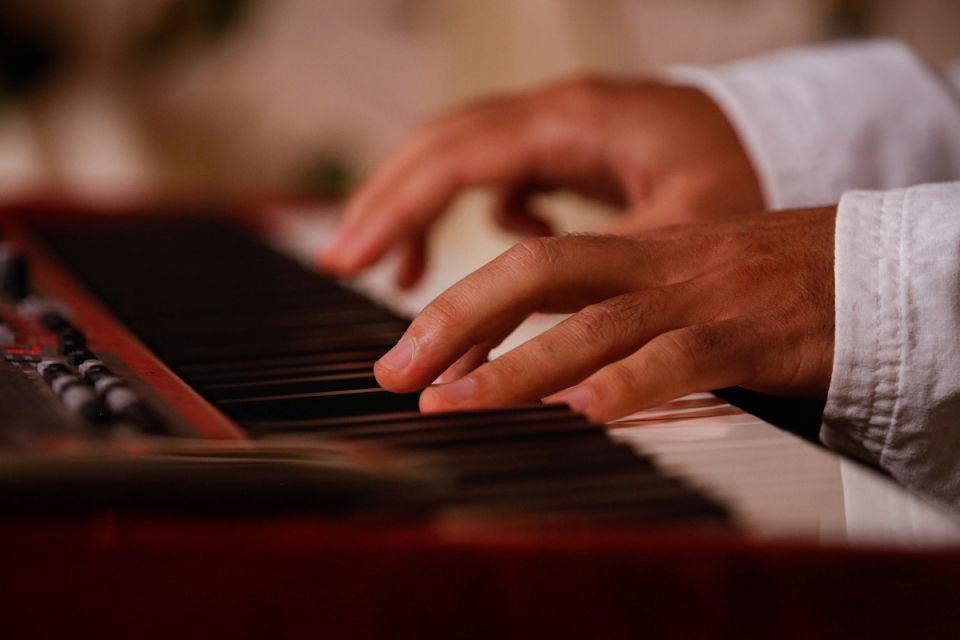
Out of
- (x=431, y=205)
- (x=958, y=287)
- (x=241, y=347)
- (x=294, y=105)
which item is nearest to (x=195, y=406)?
(x=241, y=347)

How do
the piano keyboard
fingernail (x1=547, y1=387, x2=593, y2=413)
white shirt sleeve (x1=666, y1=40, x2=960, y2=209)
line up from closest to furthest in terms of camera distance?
1. the piano keyboard
2. fingernail (x1=547, y1=387, x2=593, y2=413)
3. white shirt sleeve (x1=666, y1=40, x2=960, y2=209)

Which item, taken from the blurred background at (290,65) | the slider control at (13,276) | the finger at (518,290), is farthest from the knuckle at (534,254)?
the blurred background at (290,65)

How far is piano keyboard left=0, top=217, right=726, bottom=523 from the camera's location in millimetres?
341

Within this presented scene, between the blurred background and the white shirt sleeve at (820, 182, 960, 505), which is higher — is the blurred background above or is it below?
above

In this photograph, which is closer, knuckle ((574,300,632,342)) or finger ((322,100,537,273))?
knuckle ((574,300,632,342))

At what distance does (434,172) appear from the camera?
1.14 metres

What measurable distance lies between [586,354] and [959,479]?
0.23 meters

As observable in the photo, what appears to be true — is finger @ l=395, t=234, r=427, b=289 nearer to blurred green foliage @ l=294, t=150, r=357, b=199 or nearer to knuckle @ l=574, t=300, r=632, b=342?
knuckle @ l=574, t=300, r=632, b=342

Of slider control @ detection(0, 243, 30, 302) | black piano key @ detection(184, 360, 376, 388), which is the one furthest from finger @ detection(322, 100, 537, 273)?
black piano key @ detection(184, 360, 376, 388)

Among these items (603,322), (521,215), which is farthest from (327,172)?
(603,322)

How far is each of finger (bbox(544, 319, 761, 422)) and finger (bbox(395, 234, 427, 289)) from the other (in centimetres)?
56

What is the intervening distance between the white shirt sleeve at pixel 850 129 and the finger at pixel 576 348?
55cm

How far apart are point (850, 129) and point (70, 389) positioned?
2.81ft

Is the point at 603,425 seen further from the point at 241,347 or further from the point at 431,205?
the point at 431,205
